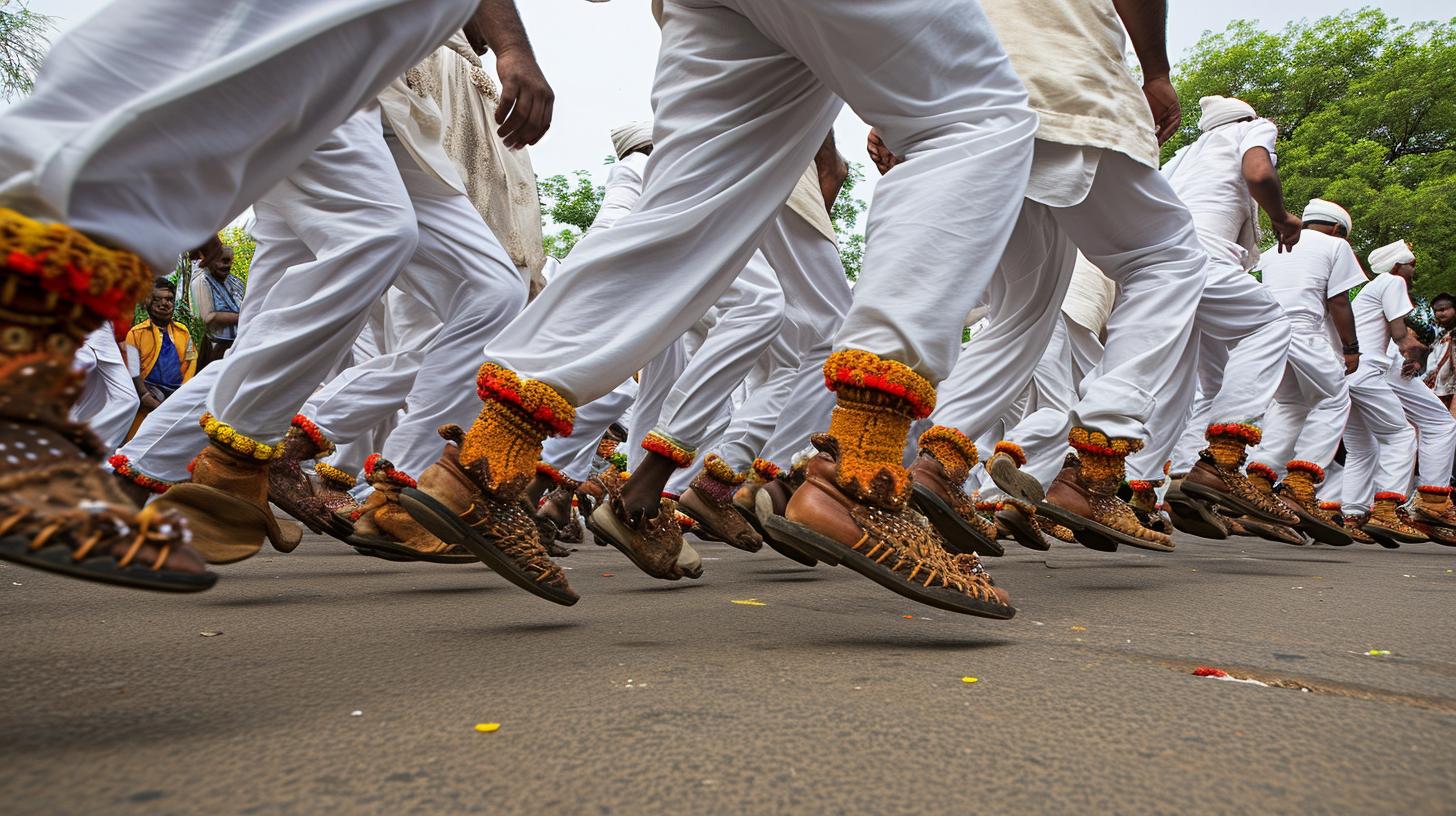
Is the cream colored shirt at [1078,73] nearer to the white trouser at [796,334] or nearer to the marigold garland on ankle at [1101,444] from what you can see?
the marigold garland on ankle at [1101,444]

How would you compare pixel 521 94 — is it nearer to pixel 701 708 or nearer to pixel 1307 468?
pixel 701 708

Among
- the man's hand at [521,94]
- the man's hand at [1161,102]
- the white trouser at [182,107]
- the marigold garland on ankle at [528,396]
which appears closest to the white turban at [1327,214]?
the man's hand at [1161,102]

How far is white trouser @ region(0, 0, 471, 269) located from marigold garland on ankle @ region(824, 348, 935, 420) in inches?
36.8

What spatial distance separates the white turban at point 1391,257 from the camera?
981 cm

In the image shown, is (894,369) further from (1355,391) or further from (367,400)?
(1355,391)

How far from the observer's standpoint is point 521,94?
234cm

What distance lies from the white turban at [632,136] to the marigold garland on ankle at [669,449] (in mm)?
2358

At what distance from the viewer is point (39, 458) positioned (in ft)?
3.32

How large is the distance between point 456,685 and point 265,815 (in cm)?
54

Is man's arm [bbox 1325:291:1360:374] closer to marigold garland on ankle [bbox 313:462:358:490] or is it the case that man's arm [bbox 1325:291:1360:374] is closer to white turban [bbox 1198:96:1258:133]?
white turban [bbox 1198:96:1258:133]

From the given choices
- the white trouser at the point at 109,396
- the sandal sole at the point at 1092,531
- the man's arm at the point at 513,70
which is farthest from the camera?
the white trouser at the point at 109,396

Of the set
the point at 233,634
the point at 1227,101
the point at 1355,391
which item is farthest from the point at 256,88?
the point at 1355,391

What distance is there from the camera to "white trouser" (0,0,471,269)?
1.09m

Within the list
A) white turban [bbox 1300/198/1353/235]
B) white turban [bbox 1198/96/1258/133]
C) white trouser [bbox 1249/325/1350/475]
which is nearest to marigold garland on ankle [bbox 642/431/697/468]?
white turban [bbox 1198/96/1258/133]
